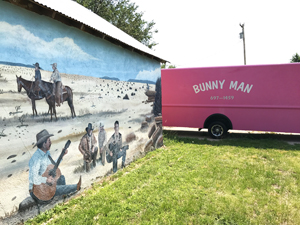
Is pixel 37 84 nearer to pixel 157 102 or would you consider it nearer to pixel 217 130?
pixel 157 102

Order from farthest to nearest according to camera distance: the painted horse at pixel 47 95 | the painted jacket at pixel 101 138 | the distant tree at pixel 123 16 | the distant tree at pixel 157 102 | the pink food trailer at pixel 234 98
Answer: the distant tree at pixel 123 16 < the pink food trailer at pixel 234 98 < the distant tree at pixel 157 102 < the painted jacket at pixel 101 138 < the painted horse at pixel 47 95

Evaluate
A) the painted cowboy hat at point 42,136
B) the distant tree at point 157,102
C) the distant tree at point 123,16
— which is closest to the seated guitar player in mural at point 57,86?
the painted cowboy hat at point 42,136

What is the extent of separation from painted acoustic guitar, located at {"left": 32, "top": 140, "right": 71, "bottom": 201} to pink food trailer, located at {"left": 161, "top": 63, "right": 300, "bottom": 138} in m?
5.88

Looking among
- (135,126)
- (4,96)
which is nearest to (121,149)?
(135,126)

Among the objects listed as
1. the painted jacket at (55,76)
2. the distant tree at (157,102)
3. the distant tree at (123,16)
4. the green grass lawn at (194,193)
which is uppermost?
the distant tree at (123,16)

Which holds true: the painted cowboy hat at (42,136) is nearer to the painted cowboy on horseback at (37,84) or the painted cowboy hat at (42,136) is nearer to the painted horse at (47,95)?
the painted horse at (47,95)

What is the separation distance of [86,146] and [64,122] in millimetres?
694

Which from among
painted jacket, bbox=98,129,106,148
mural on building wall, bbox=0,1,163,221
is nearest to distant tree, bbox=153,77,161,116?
mural on building wall, bbox=0,1,163,221

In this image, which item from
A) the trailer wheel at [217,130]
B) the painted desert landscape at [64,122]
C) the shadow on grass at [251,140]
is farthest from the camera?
the trailer wheel at [217,130]

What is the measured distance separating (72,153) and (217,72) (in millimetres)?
6379

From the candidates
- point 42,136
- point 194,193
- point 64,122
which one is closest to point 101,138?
point 64,122

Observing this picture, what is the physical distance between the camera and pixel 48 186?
315cm

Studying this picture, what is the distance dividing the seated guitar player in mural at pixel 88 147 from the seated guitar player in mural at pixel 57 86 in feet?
2.71

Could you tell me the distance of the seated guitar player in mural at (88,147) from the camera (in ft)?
12.6
